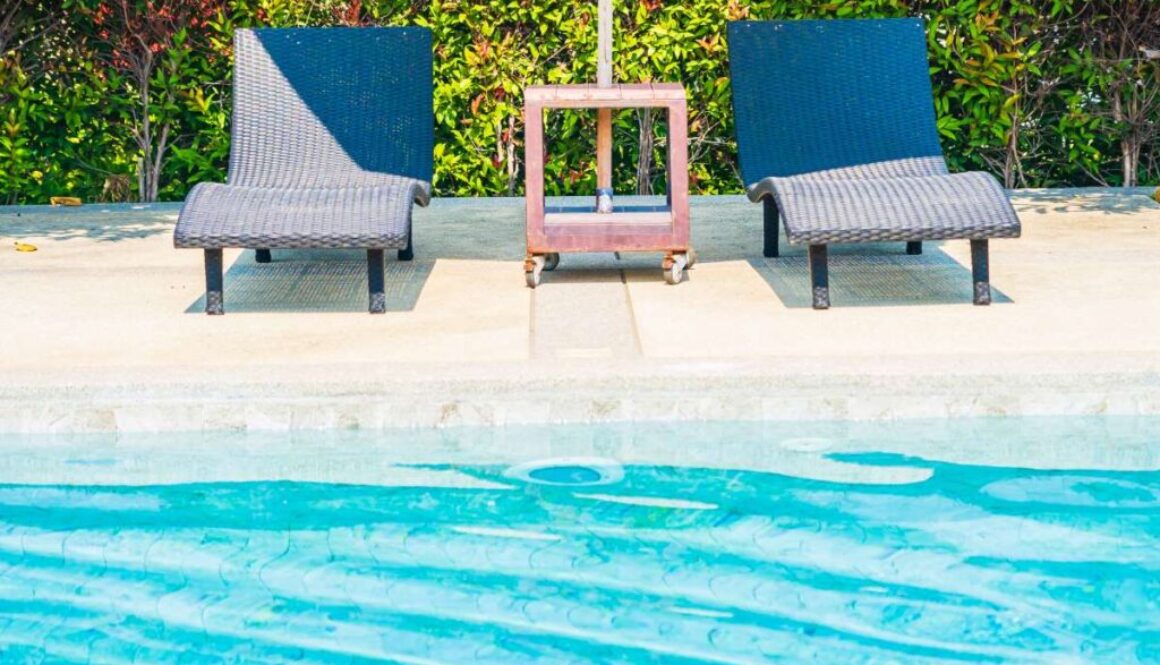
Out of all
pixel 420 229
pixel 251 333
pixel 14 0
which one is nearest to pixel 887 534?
pixel 251 333

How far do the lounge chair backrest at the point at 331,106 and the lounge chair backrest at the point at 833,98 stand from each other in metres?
1.54

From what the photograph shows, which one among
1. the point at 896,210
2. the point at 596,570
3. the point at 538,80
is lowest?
the point at 596,570

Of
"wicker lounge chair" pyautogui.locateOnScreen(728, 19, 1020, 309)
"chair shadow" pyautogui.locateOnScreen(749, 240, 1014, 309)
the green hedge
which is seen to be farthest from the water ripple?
the green hedge

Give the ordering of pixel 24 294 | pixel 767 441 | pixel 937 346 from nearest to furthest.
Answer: pixel 767 441 → pixel 937 346 → pixel 24 294

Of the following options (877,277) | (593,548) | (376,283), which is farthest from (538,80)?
(593,548)

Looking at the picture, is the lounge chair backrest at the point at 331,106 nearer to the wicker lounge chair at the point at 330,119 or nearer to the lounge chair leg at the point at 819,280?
the wicker lounge chair at the point at 330,119

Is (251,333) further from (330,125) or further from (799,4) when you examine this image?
(799,4)

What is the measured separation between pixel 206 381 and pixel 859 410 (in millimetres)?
2039

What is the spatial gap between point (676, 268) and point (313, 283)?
1.57m

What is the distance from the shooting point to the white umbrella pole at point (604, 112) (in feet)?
24.4

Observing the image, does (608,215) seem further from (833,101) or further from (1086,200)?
(1086,200)

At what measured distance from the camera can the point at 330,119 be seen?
8.25m

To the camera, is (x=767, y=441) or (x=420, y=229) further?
(x=420, y=229)

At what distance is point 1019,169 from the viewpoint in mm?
10328
